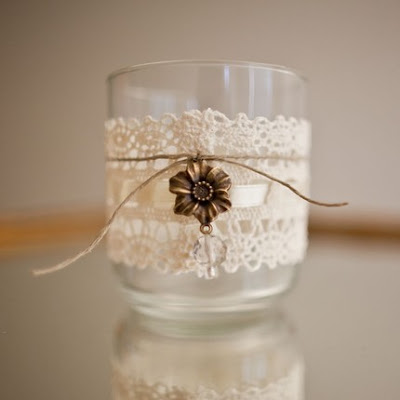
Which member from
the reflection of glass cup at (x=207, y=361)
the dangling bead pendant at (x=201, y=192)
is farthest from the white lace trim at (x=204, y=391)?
the dangling bead pendant at (x=201, y=192)

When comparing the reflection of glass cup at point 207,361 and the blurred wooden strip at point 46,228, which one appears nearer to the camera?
the reflection of glass cup at point 207,361

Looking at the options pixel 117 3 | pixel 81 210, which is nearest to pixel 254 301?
pixel 81 210

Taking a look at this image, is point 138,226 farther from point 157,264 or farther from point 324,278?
point 324,278

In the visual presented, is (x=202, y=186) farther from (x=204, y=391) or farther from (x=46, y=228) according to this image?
(x=46, y=228)

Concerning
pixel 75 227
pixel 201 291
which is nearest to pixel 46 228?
pixel 75 227

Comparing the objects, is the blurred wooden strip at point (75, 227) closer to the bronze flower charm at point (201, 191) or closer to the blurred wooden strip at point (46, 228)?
the blurred wooden strip at point (46, 228)

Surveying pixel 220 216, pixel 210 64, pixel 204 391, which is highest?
pixel 210 64
